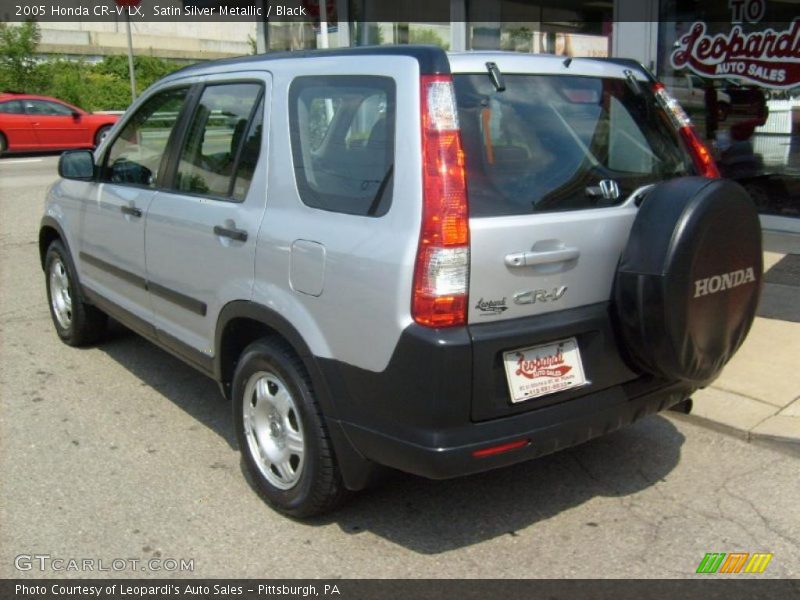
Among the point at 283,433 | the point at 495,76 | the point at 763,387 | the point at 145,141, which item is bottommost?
the point at 763,387

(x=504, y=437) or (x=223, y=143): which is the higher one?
(x=223, y=143)

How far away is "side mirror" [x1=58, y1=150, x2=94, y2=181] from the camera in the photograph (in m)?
4.82

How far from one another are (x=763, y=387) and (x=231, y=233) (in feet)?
9.93

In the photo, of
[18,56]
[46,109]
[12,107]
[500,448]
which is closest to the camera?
[500,448]

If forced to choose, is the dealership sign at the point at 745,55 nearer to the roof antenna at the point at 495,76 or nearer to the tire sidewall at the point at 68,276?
the roof antenna at the point at 495,76

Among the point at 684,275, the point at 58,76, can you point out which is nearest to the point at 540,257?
the point at 684,275

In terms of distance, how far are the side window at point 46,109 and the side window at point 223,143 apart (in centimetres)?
1821

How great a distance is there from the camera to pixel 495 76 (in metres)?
2.98

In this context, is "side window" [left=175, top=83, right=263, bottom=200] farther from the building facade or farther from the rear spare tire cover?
the building facade

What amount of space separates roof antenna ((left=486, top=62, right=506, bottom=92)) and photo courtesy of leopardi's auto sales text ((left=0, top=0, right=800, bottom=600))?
0.04 ft

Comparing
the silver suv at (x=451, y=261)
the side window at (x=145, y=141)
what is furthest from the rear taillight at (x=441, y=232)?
the side window at (x=145, y=141)

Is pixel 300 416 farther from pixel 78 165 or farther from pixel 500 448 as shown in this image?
pixel 78 165

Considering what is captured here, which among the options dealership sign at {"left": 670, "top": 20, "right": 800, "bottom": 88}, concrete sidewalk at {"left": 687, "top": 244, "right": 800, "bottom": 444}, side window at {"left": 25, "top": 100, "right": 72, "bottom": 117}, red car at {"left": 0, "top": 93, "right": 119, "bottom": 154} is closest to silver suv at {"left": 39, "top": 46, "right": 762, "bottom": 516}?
concrete sidewalk at {"left": 687, "top": 244, "right": 800, "bottom": 444}

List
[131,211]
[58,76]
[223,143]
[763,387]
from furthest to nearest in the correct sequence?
1. [58,76]
2. [763,387]
3. [131,211]
4. [223,143]
